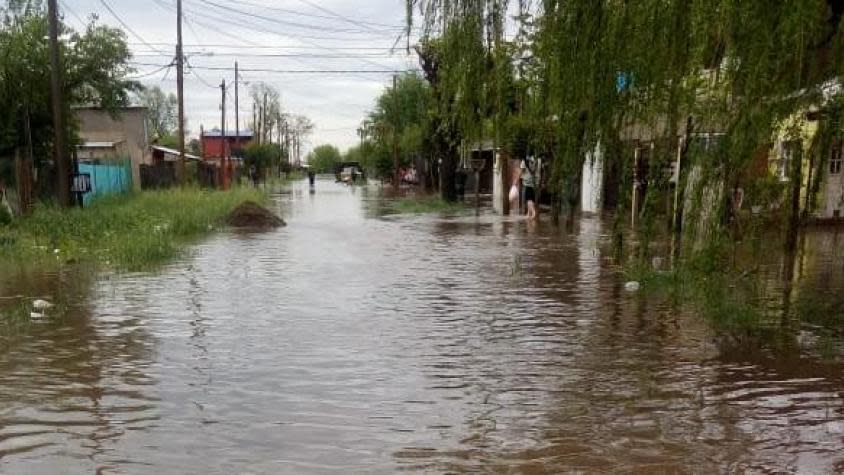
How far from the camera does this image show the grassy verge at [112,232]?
1432cm

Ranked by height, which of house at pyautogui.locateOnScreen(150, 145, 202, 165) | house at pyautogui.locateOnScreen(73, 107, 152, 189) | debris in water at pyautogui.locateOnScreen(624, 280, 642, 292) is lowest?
debris in water at pyautogui.locateOnScreen(624, 280, 642, 292)

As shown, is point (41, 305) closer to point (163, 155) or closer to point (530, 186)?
point (530, 186)

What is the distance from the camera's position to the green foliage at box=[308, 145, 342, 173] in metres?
172

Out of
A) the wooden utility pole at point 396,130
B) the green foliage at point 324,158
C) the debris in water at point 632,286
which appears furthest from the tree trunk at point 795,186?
the green foliage at point 324,158

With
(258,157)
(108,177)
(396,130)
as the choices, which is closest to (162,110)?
(258,157)

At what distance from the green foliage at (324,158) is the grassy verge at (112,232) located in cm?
14451

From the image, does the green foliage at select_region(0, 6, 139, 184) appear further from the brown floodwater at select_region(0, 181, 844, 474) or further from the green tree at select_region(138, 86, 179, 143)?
the green tree at select_region(138, 86, 179, 143)

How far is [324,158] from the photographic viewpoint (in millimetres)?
177750

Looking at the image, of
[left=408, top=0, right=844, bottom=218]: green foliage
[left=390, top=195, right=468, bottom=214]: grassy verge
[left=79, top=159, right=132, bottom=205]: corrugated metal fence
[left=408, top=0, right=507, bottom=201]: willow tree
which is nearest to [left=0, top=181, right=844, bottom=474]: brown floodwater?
[left=408, top=0, right=844, bottom=218]: green foliage

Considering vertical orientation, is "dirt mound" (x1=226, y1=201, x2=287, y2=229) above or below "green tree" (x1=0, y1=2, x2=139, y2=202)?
below

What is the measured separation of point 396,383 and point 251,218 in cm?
1679

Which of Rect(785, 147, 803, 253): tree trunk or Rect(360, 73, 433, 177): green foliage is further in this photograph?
Rect(360, 73, 433, 177): green foliage

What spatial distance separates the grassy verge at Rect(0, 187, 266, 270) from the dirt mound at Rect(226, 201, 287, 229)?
1.33ft

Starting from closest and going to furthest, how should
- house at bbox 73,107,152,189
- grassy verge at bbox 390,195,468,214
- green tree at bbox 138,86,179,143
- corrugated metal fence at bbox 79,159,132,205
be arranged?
corrugated metal fence at bbox 79,159,132,205, grassy verge at bbox 390,195,468,214, house at bbox 73,107,152,189, green tree at bbox 138,86,179,143
